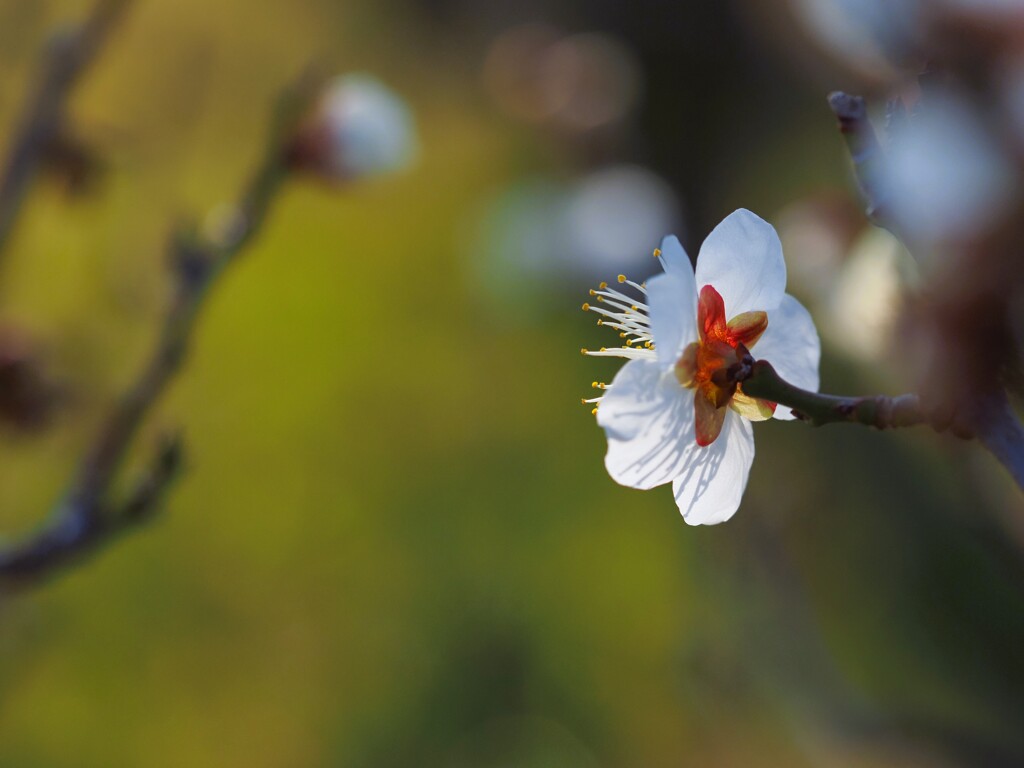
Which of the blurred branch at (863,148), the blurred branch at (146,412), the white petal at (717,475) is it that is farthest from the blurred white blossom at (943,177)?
the blurred branch at (146,412)

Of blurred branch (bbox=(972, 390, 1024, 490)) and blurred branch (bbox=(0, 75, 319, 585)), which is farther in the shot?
blurred branch (bbox=(0, 75, 319, 585))

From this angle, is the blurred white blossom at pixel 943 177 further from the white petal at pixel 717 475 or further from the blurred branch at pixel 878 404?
the white petal at pixel 717 475

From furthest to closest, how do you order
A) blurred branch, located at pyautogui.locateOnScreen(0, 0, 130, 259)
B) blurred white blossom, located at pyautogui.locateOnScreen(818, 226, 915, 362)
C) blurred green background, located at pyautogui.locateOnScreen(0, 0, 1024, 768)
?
blurred green background, located at pyautogui.locateOnScreen(0, 0, 1024, 768)
blurred branch, located at pyautogui.locateOnScreen(0, 0, 130, 259)
blurred white blossom, located at pyautogui.locateOnScreen(818, 226, 915, 362)

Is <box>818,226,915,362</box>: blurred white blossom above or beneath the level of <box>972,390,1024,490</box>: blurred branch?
above

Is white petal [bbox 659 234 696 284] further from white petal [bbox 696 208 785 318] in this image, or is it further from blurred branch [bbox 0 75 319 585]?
blurred branch [bbox 0 75 319 585]

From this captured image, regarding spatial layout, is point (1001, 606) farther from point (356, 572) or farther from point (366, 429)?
point (366, 429)


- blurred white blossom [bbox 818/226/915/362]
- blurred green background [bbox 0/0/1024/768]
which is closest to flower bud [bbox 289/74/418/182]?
blurred green background [bbox 0/0/1024/768]

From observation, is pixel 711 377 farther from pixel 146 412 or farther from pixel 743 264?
Result: pixel 146 412

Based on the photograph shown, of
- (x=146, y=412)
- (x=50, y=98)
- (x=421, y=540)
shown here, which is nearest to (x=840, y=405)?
(x=146, y=412)

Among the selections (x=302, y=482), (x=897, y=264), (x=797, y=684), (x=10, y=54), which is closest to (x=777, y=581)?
(x=797, y=684)
